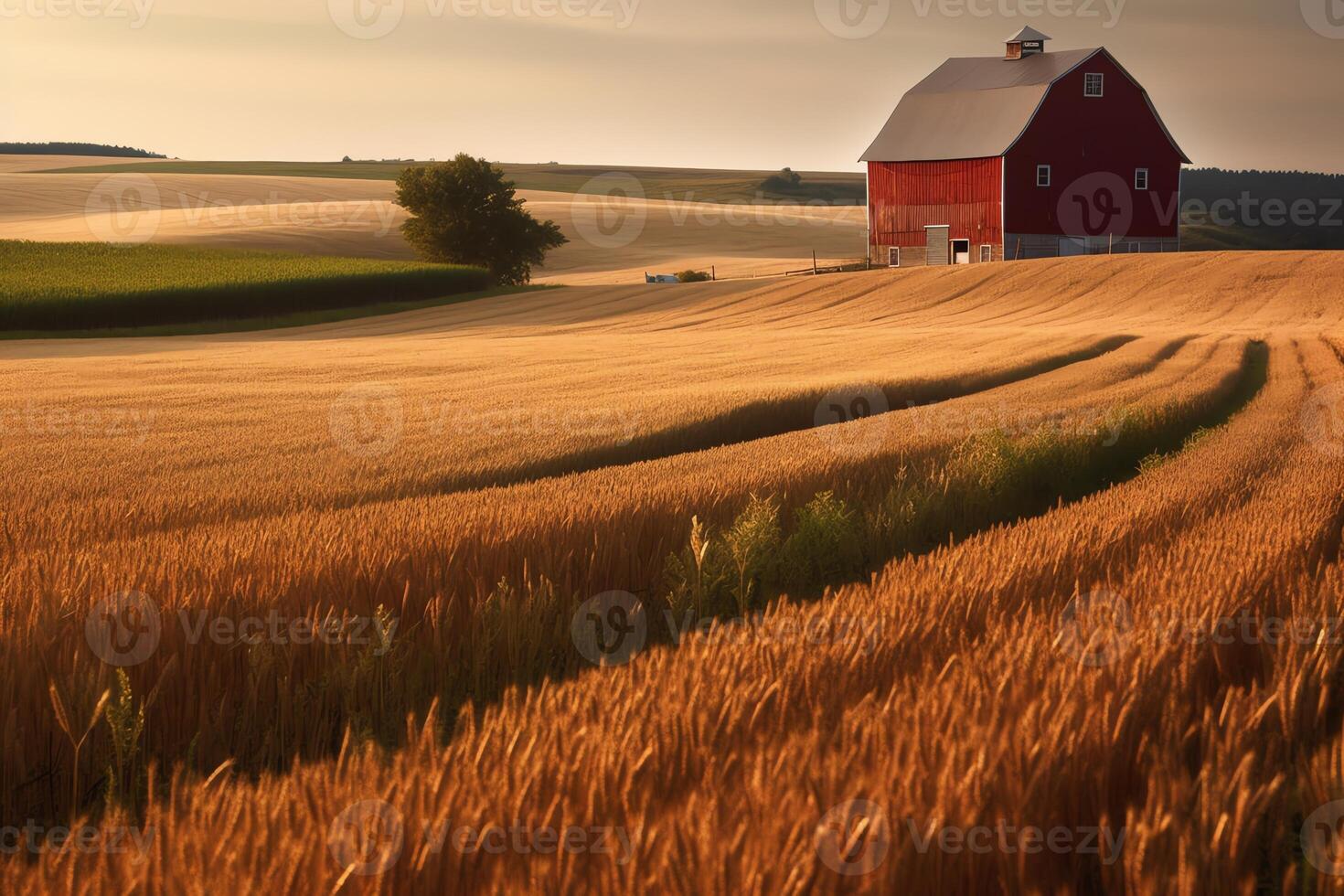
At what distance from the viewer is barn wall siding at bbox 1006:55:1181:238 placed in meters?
59.2

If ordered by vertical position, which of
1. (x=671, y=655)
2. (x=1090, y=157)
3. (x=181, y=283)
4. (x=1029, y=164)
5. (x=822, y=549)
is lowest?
(x=822, y=549)

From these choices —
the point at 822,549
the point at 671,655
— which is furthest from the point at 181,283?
the point at 671,655

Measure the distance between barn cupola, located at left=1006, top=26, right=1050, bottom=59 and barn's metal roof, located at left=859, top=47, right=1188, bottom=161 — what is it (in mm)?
789

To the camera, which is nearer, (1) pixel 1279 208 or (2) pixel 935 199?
(2) pixel 935 199

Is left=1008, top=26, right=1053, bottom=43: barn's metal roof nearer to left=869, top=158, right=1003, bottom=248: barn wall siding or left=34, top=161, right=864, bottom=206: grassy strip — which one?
left=869, top=158, right=1003, bottom=248: barn wall siding

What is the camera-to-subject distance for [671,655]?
3.92 m

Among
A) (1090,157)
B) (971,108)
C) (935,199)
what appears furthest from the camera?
(935,199)

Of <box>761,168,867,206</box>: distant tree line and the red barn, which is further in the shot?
<box>761,168,867,206</box>: distant tree line

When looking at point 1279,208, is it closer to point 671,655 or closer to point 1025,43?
point 1025,43

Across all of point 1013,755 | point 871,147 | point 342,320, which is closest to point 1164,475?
point 1013,755

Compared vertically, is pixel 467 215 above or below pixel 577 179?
below

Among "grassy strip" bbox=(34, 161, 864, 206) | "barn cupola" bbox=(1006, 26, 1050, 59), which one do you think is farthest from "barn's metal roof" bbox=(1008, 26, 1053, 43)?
"grassy strip" bbox=(34, 161, 864, 206)

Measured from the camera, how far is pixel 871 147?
2549 inches

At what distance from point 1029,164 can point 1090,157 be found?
3834mm
